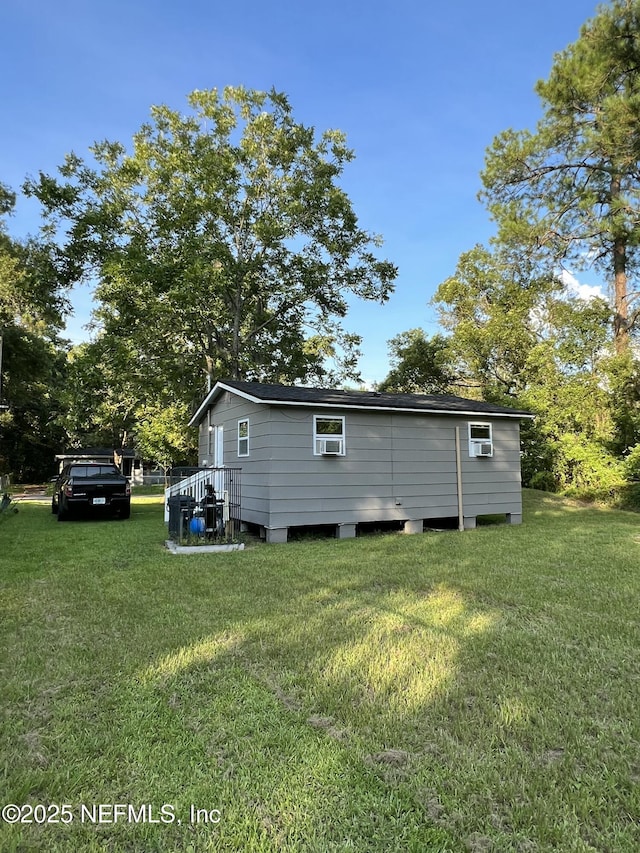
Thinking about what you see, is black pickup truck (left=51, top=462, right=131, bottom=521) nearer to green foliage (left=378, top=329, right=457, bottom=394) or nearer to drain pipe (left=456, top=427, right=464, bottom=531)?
drain pipe (left=456, top=427, right=464, bottom=531)

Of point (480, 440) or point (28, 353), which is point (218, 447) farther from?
point (28, 353)

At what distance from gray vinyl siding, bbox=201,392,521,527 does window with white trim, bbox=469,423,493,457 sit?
0.47 feet

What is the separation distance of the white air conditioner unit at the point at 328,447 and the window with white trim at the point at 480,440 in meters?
3.52

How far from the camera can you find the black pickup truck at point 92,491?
12383mm

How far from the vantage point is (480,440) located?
11.6 m

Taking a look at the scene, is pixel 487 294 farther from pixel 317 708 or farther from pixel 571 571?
pixel 317 708

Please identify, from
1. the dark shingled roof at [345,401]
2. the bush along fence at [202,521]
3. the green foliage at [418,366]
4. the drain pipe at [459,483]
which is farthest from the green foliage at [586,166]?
the bush along fence at [202,521]

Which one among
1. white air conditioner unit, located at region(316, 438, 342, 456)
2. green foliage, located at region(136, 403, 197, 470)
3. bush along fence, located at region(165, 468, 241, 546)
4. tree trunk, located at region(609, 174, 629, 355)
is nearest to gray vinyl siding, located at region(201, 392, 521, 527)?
white air conditioner unit, located at region(316, 438, 342, 456)

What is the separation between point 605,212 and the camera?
17500 mm

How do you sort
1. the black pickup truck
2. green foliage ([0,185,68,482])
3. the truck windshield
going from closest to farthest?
the black pickup truck
the truck windshield
green foliage ([0,185,68,482])

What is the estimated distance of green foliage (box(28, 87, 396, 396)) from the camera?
17.6 m

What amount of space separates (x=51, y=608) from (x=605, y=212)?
790 inches

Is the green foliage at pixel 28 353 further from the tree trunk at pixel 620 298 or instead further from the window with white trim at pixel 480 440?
the tree trunk at pixel 620 298

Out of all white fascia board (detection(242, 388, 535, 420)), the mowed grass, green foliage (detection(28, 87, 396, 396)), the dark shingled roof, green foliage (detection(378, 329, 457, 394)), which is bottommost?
the mowed grass
